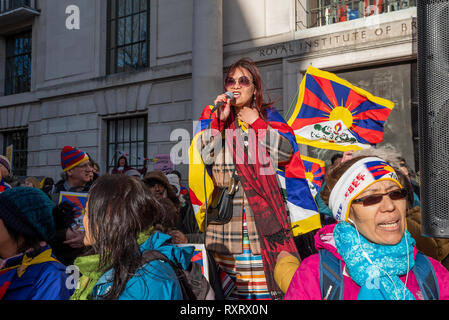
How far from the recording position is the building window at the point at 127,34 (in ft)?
38.7

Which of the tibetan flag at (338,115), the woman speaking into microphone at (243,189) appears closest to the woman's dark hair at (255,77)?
the woman speaking into microphone at (243,189)

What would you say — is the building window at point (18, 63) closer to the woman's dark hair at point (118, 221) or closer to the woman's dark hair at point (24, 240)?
the woman's dark hair at point (24, 240)

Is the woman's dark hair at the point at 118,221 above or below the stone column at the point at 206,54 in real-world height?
below

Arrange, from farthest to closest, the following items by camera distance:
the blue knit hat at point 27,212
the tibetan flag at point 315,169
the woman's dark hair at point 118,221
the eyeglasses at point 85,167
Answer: the tibetan flag at point 315,169
the eyeglasses at point 85,167
the blue knit hat at point 27,212
the woman's dark hair at point 118,221

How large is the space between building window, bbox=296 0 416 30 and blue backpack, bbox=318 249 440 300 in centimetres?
764

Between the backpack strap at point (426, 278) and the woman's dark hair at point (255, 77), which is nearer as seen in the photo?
the backpack strap at point (426, 278)

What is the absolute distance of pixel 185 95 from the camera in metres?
10.3

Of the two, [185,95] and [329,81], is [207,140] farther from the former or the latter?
[185,95]

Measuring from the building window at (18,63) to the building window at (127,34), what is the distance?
4432 millimetres

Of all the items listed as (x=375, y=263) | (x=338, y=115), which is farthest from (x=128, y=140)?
(x=375, y=263)

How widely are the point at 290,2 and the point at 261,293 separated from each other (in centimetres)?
792

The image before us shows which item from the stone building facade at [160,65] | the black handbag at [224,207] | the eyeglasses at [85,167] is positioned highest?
the stone building facade at [160,65]

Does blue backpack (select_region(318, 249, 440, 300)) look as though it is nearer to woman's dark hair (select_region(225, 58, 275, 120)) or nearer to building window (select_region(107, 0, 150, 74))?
woman's dark hair (select_region(225, 58, 275, 120))

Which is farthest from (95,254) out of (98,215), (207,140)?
(207,140)
